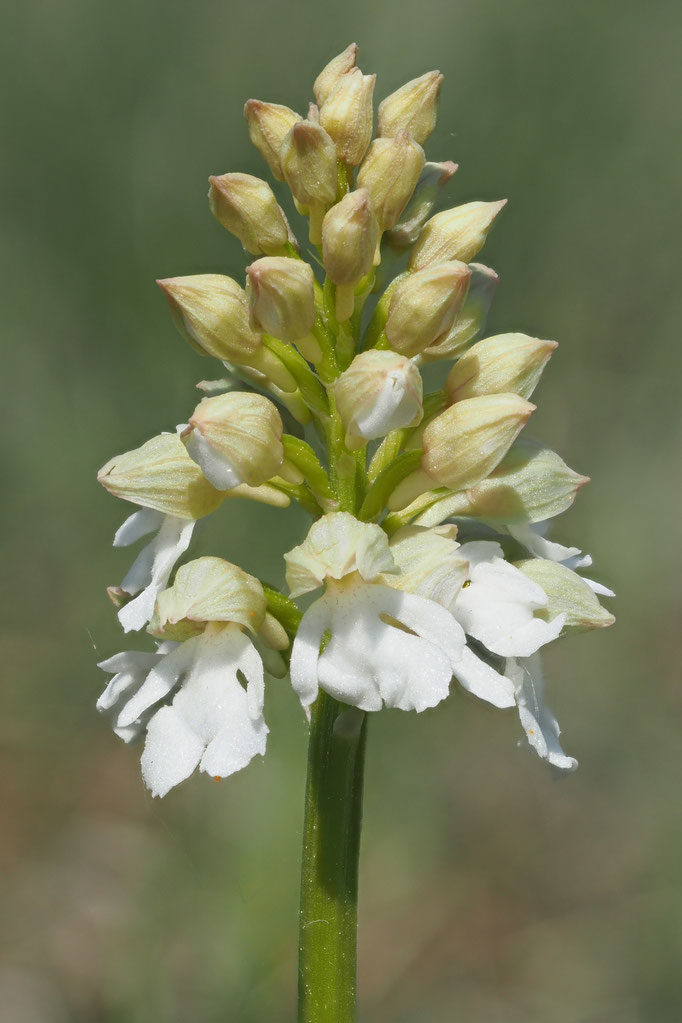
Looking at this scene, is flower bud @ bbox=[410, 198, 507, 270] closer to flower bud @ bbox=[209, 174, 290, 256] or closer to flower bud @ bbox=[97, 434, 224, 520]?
flower bud @ bbox=[209, 174, 290, 256]

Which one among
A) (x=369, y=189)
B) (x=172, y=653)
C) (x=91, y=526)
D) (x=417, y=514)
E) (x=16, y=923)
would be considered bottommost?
(x=16, y=923)

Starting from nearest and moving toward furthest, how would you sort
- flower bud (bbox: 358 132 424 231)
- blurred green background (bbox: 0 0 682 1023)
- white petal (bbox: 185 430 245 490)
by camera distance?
white petal (bbox: 185 430 245 490), flower bud (bbox: 358 132 424 231), blurred green background (bbox: 0 0 682 1023)

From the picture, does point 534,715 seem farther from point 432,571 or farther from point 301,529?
point 301,529

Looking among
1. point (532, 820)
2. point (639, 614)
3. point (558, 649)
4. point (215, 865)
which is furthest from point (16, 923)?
point (639, 614)

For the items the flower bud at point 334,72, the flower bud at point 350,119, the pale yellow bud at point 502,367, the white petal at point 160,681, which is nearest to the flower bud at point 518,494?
the pale yellow bud at point 502,367

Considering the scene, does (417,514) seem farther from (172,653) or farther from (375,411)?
(172,653)

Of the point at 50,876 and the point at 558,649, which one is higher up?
the point at 558,649

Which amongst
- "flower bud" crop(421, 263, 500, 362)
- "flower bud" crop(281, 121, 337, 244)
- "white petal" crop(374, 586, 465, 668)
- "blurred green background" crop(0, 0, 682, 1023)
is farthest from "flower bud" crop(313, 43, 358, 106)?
"blurred green background" crop(0, 0, 682, 1023)
